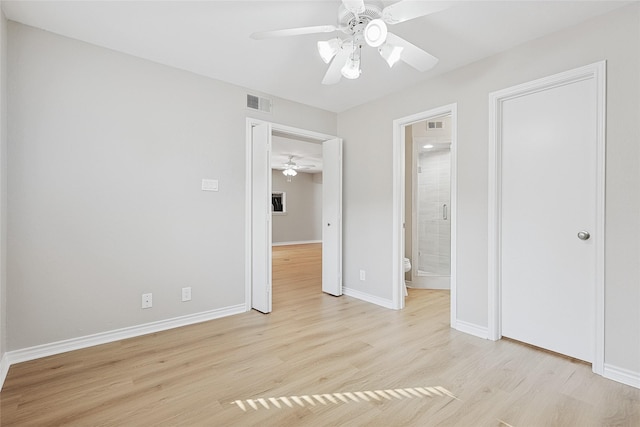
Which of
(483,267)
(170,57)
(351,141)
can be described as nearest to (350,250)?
(351,141)

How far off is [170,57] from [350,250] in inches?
113

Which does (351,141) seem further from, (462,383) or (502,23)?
(462,383)

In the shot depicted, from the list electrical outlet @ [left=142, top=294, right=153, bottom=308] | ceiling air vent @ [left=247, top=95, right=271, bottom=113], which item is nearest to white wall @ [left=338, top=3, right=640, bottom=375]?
ceiling air vent @ [left=247, top=95, right=271, bottom=113]

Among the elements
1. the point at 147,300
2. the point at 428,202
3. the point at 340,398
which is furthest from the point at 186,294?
the point at 428,202

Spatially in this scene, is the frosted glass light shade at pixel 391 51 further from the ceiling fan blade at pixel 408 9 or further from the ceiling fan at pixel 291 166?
the ceiling fan at pixel 291 166

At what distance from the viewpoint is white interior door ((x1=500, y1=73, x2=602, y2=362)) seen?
2.18 metres

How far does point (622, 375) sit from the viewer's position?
196 centimetres

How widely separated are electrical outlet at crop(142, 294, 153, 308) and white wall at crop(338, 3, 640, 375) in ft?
7.52

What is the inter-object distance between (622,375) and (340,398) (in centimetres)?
183

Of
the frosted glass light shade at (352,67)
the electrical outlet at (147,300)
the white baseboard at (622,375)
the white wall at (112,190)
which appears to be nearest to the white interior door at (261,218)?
the white wall at (112,190)

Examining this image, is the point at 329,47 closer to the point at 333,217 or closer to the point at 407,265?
the point at 333,217

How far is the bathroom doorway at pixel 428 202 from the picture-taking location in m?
4.42

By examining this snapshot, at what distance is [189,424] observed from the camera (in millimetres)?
1591

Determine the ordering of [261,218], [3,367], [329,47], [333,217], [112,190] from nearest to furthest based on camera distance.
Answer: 1. [329,47]
2. [3,367]
3. [112,190]
4. [261,218]
5. [333,217]
